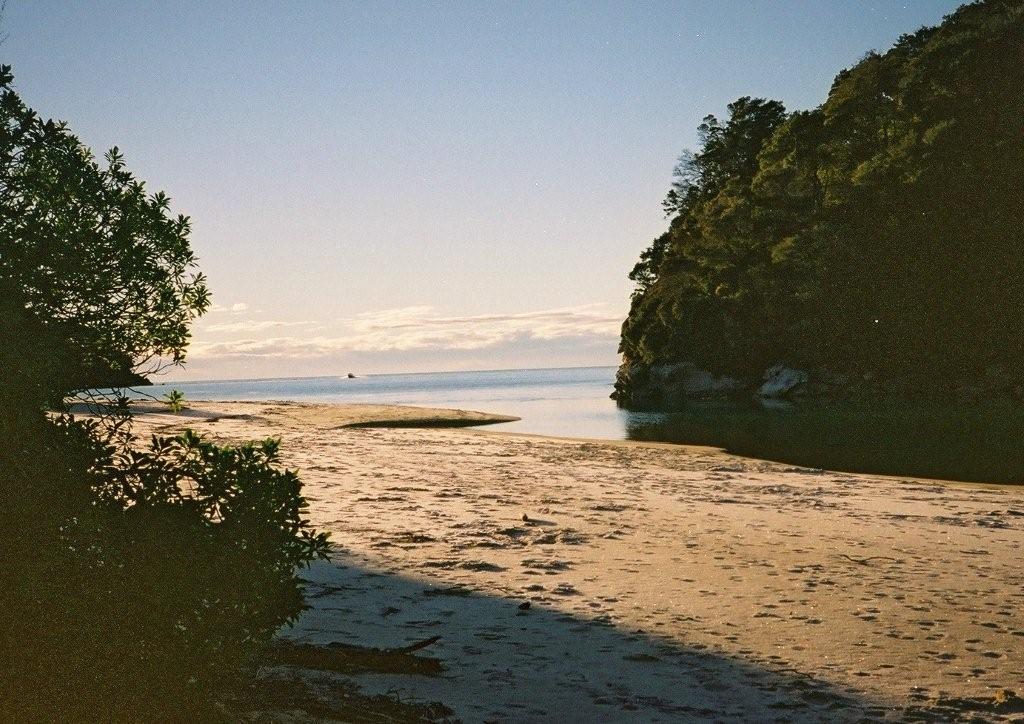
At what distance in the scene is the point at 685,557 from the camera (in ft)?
36.2

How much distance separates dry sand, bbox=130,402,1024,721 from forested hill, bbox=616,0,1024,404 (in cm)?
4740

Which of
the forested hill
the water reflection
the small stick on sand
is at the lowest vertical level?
the small stick on sand

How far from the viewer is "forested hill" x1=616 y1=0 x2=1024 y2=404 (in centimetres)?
6116

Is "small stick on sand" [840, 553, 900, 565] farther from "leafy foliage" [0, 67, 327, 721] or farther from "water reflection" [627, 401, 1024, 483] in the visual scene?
"water reflection" [627, 401, 1024, 483]

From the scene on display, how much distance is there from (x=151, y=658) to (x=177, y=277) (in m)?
2.50

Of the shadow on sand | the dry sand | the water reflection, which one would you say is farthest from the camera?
the water reflection

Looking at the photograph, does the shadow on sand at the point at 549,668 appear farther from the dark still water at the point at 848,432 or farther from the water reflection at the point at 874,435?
the water reflection at the point at 874,435

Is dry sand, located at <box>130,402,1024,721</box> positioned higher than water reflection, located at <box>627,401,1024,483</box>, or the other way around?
water reflection, located at <box>627,401,1024,483</box>

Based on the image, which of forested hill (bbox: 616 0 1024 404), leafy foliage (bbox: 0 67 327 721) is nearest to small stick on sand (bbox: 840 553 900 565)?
leafy foliage (bbox: 0 67 327 721)

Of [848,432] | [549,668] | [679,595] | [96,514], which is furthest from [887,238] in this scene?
[96,514]

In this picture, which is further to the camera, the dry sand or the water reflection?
the water reflection

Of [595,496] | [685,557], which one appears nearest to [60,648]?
[685,557]

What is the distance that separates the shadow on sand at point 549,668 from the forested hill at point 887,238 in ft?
188

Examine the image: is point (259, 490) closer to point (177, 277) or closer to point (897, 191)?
point (177, 277)
